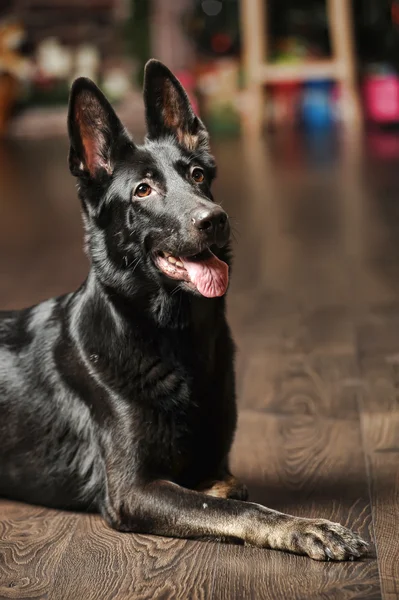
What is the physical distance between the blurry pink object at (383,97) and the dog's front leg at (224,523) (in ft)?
26.6

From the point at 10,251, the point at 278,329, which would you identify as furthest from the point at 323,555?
the point at 10,251

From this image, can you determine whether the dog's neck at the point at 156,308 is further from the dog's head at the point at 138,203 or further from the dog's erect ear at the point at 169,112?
the dog's erect ear at the point at 169,112

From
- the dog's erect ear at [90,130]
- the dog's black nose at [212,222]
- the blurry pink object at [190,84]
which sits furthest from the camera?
the blurry pink object at [190,84]

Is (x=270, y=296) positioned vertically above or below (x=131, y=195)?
below

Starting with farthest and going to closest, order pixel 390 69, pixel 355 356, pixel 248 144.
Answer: pixel 390 69, pixel 248 144, pixel 355 356

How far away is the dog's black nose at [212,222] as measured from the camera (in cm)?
225

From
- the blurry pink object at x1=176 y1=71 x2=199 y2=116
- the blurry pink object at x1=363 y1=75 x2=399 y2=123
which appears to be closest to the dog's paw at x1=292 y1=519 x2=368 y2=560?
the blurry pink object at x1=363 y1=75 x2=399 y2=123

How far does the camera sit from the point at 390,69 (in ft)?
33.8

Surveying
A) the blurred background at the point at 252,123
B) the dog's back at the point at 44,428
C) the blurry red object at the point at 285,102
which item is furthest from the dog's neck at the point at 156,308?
the blurry red object at the point at 285,102

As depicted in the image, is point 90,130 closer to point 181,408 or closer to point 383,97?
point 181,408

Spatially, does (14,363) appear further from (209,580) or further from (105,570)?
(209,580)

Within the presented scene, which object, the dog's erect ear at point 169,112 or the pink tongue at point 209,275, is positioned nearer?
the pink tongue at point 209,275

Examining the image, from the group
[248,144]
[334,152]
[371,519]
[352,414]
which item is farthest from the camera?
[248,144]

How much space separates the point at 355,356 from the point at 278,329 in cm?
46
